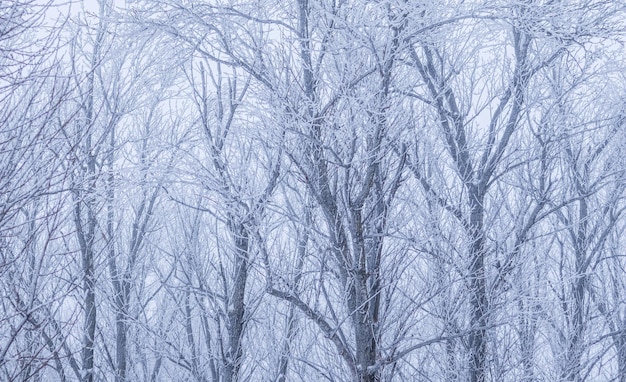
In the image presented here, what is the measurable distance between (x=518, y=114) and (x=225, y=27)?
13.9ft

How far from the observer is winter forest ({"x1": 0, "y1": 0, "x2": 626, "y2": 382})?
620cm

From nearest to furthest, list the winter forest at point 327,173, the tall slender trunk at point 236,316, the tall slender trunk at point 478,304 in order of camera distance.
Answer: the winter forest at point 327,173
the tall slender trunk at point 236,316
the tall slender trunk at point 478,304

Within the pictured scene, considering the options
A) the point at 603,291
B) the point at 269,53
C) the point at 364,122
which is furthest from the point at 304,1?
the point at 603,291

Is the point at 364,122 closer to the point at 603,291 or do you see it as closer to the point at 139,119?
the point at 139,119

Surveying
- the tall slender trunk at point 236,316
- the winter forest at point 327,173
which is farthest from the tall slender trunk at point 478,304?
the tall slender trunk at point 236,316

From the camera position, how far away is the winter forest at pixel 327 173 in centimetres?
620

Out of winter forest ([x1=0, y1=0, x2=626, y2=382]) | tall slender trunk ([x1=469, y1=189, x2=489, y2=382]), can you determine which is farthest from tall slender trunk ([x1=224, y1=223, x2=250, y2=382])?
tall slender trunk ([x1=469, y1=189, x2=489, y2=382])

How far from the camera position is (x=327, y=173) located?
6.44 m

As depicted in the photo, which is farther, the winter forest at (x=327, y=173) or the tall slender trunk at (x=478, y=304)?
the tall slender trunk at (x=478, y=304)

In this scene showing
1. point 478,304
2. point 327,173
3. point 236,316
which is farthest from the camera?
point 478,304

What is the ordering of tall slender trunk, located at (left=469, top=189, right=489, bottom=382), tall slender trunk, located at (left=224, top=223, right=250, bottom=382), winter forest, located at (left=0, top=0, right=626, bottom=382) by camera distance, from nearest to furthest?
winter forest, located at (left=0, top=0, right=626, bottom=382) → tall slender trunk, located at (left=224, top=223, right=250, bottom=382) → tall slender trunk, located at (left=469, top=189, right=489, bottom=382)

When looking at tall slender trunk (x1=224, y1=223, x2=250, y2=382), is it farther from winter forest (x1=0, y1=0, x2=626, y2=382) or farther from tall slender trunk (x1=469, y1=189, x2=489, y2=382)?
tall slender trunk (x1=469, y1=189, x2=489, y2=382)

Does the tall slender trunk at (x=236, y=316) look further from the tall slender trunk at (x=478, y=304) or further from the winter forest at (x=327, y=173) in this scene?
the tall slender trunk at (x=478, y=304)

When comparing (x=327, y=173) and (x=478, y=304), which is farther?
(x=478, y=304)
